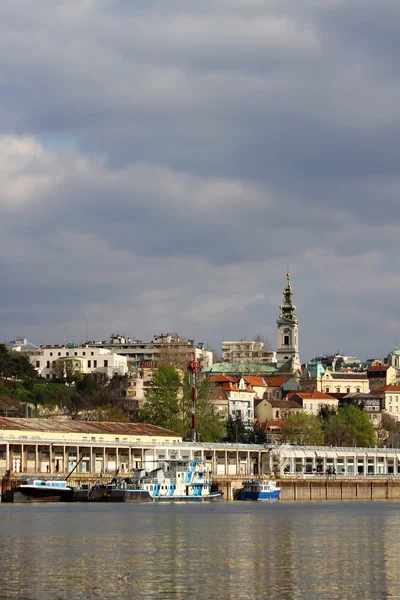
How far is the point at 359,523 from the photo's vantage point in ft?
261

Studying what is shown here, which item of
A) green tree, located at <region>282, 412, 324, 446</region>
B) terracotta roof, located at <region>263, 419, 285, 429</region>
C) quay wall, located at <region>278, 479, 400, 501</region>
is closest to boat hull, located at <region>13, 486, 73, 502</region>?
quay wall, located at <region>278, 479, 400, 501</region>

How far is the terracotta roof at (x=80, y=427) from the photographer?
122 meters

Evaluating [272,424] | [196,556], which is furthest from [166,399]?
[196,556]

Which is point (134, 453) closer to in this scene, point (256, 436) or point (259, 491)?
point (259, 491)

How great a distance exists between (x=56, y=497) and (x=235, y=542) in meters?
47.0

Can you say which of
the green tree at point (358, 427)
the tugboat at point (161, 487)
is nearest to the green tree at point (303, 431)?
the green tree at point (358, 427)

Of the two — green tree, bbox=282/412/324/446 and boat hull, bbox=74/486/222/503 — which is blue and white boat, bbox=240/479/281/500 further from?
green tree, bbox=282/412/324/446

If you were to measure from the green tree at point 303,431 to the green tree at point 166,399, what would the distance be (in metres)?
29.8

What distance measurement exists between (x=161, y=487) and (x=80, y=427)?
22.2 m

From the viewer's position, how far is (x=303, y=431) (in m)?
173

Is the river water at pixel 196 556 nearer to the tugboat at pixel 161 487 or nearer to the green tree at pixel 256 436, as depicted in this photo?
the tugboat at pixel 161 487

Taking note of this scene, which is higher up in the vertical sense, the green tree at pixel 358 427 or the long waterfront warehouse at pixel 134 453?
the green tree at pixel 358 427

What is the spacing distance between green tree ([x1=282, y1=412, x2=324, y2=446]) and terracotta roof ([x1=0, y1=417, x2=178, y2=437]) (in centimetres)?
3555

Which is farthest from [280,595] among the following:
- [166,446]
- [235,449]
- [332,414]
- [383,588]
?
[332,414]
